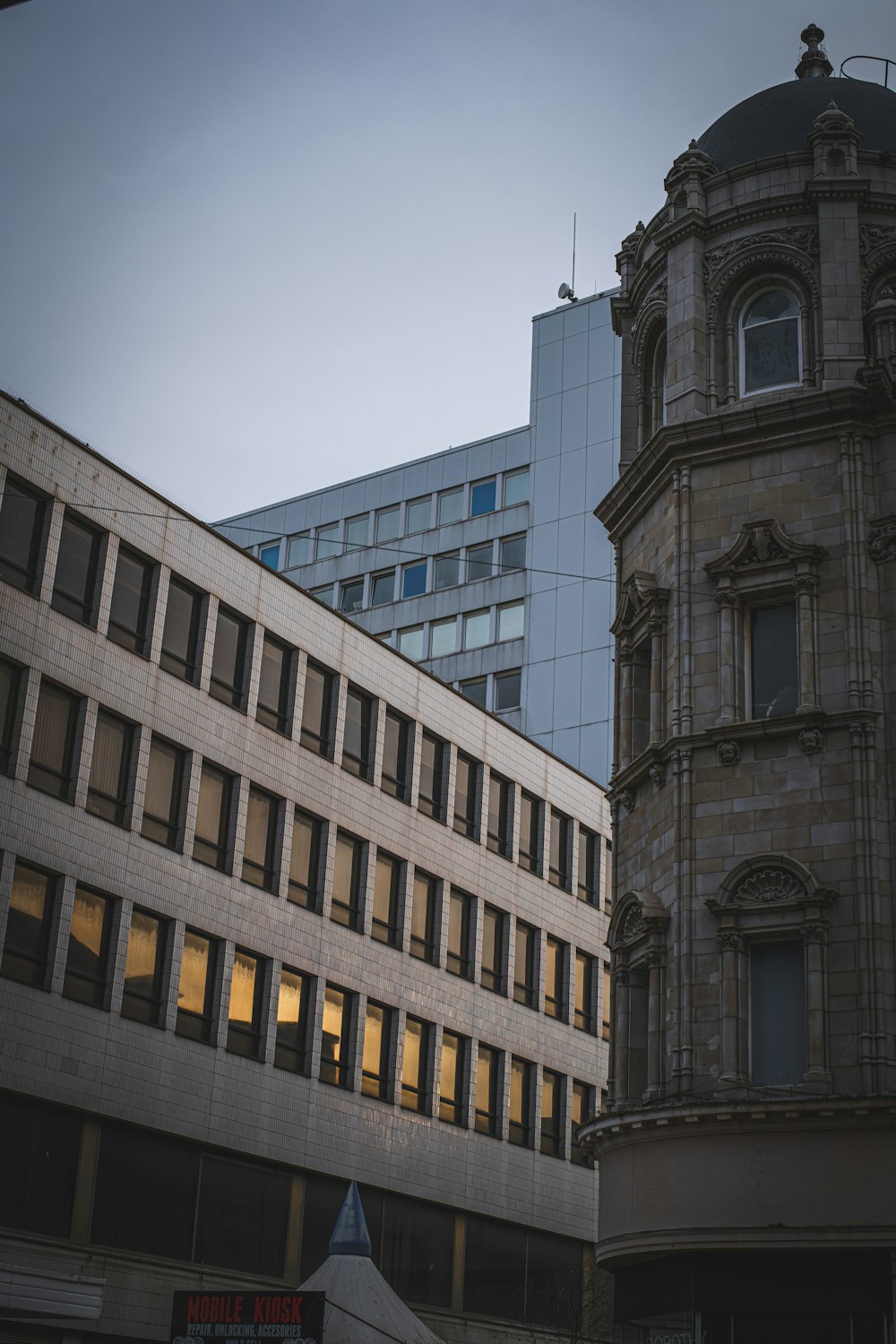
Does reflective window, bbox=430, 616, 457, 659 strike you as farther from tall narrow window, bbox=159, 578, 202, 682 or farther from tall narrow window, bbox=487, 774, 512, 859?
tall narrow window, bbox=159, 578, 202, 682

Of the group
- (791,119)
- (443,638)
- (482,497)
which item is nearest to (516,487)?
(482,497)

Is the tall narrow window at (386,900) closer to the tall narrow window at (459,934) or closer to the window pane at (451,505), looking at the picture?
the tall narrow window at (459,934)

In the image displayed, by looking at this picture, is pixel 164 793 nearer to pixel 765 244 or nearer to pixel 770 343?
pixel 770 343

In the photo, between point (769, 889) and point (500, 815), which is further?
point (500, 815)

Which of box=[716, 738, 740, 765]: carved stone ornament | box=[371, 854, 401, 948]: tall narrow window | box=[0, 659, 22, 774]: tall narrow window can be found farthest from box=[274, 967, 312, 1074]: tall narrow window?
box=[716, 738, 740, 765]: carved stone ornament

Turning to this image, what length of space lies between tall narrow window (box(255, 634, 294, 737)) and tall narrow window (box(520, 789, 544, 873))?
1217cm

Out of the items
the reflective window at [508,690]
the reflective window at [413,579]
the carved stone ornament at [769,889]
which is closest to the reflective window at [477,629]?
the reflective window at [508,690]

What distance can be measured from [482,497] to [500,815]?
90.3 ft

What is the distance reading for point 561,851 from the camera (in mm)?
60125

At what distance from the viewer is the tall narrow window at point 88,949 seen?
4019cm

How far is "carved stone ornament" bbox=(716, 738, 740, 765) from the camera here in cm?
3075

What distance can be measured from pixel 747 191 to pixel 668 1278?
20653 millimetres

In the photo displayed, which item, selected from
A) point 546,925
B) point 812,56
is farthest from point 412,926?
point 812,56

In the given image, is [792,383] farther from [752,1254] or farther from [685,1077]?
[752,1254]
